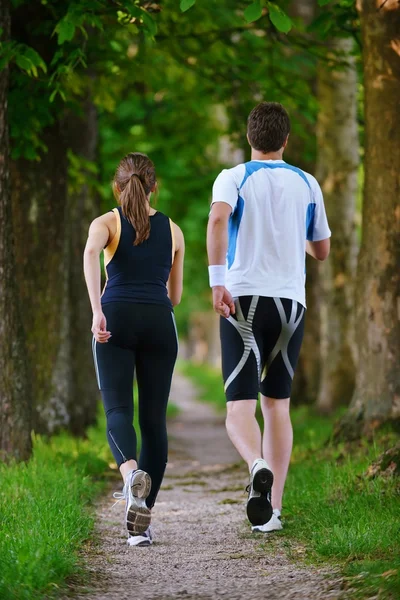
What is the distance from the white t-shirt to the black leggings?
19.7 inches

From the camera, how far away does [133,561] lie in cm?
530

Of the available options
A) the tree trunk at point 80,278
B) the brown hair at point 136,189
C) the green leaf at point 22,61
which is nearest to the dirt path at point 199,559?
the brown hair at point 136,189

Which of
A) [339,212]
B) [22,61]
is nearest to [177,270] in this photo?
[22,61]

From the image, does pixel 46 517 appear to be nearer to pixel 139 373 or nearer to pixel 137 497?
pixel 137 497

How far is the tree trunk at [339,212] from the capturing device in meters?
13.7

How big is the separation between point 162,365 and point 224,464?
5240mm

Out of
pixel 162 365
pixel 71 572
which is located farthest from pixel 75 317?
pixel 71 572

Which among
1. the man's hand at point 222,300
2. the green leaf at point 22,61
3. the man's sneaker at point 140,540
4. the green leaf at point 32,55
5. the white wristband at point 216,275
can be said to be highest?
the green leaf at point 32,55

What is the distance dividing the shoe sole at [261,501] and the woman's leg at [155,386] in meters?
0.63

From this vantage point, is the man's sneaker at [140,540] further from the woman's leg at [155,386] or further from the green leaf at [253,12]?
the green leaf at [253,12]

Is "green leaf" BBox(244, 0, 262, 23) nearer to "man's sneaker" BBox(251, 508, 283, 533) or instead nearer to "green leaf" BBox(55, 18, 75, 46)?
"green leaf" BBox(55, 18, 75, 46)

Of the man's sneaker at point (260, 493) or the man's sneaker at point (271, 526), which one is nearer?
the man's sneaker at point (260, 493)

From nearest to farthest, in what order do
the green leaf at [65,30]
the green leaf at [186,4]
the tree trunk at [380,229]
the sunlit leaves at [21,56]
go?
the green leaf at [186,4] < the sunlit leaves at [21,56] < the green leaf at [65,30] < the tree trunk at [380,229]

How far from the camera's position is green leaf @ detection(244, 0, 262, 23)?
714cm
